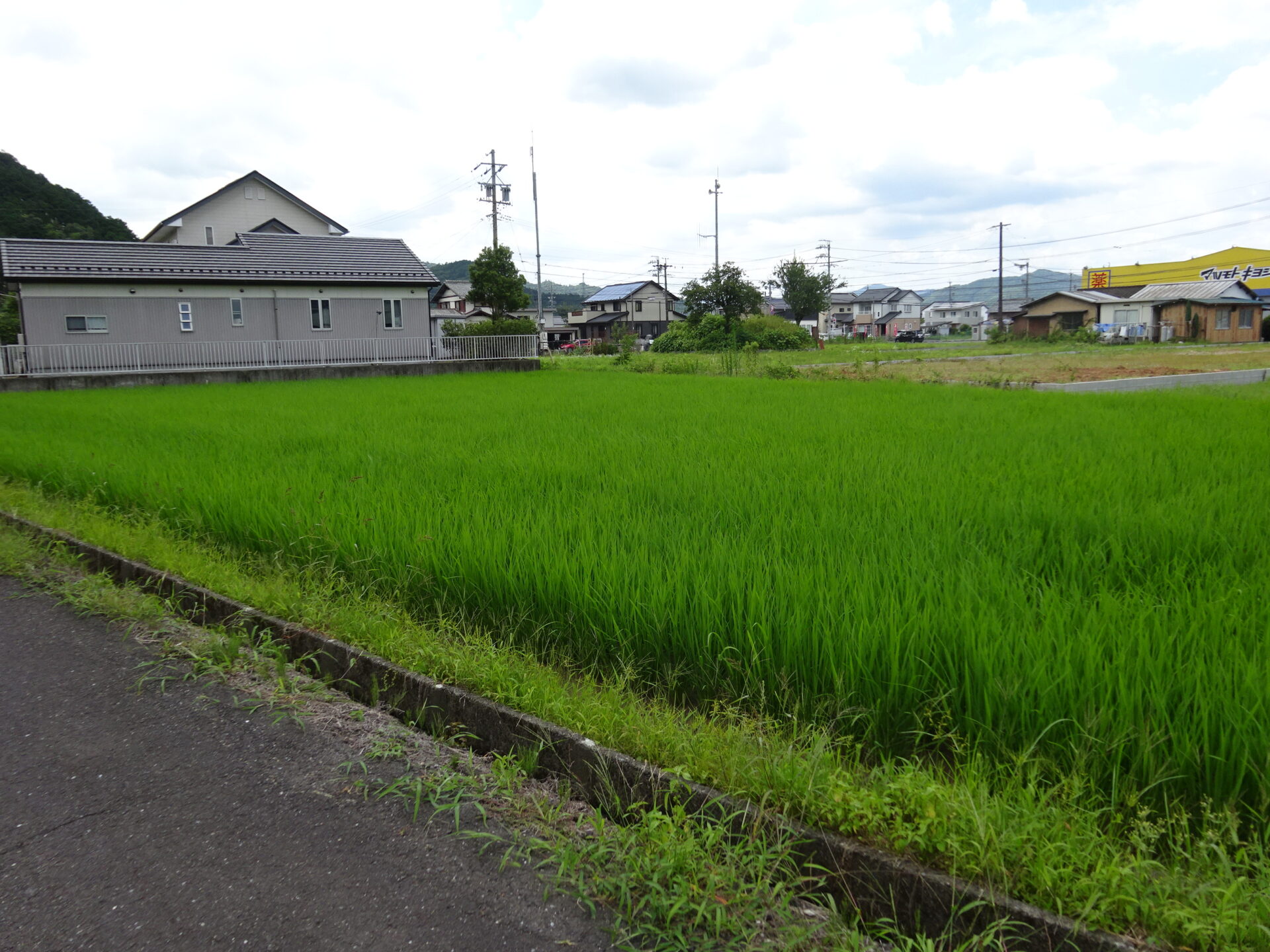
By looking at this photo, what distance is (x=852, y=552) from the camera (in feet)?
11.2

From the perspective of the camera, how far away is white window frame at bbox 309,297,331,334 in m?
26.2

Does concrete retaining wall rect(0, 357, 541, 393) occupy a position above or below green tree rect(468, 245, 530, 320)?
below

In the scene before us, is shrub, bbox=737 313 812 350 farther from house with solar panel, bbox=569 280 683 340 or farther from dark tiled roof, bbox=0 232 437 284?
house with solar panel, bbox=569 280 683 340

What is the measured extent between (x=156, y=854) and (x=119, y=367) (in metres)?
23.8

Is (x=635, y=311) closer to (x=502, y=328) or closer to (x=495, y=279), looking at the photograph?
(x=495, y=279)

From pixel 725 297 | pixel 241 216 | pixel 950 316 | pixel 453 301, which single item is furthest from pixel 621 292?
pixel 950 316

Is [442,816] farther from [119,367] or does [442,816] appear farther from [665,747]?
[119,367]

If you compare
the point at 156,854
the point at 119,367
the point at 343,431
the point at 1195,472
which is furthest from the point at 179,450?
the point at 119,367

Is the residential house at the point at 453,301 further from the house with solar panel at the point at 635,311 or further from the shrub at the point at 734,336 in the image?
the shrub at the point at 734,336

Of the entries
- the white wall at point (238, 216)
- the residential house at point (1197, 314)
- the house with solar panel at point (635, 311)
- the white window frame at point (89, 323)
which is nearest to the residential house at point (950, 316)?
the house with solar panel at point (635, 311)

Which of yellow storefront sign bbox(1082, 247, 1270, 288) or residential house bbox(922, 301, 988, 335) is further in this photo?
residential house bbox(922, 301, 988, 335)

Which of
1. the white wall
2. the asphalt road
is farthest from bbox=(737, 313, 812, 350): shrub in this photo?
the asphalt road

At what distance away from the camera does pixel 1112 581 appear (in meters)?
3.12

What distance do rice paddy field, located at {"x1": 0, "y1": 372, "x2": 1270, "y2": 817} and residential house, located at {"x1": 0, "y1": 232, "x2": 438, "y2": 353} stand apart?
17.2 meters
